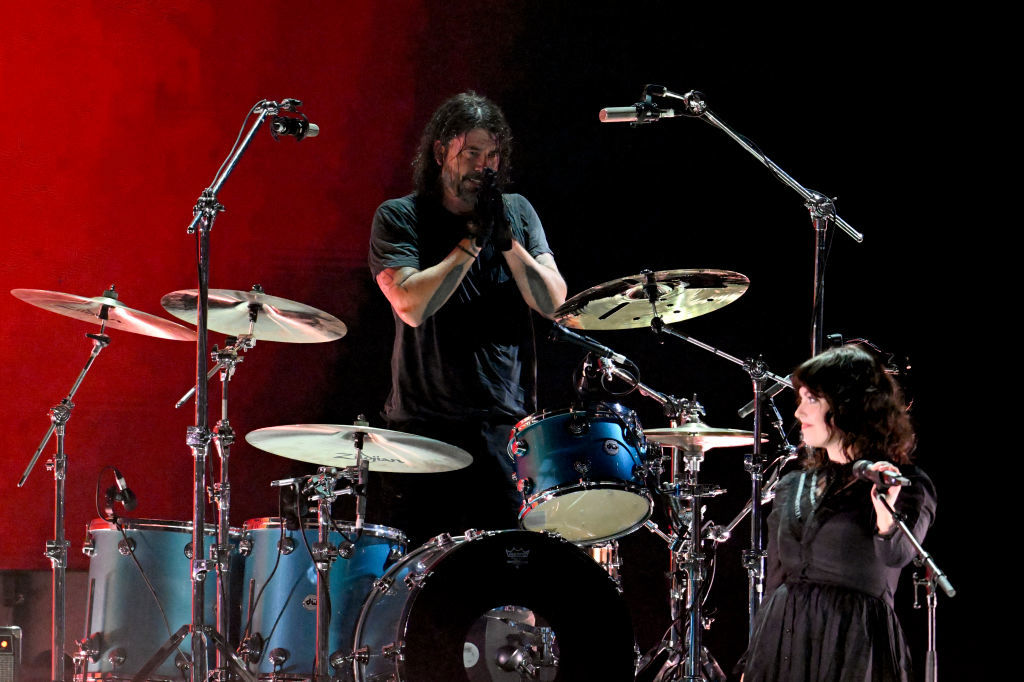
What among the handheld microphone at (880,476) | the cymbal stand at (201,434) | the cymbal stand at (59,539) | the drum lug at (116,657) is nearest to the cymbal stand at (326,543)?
the cymbal stand at (201,434)

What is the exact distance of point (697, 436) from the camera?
3.83 meters

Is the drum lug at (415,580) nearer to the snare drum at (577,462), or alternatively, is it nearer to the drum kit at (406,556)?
the drum kit at (406,556)

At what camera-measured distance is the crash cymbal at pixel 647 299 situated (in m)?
3.52

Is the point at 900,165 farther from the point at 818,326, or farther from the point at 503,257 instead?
the point at 503,257

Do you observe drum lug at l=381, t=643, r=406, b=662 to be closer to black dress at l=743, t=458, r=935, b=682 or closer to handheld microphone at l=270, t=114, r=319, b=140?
black dress at l=743, t=458, r=935, b=682

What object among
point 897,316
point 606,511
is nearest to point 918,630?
point 897,316

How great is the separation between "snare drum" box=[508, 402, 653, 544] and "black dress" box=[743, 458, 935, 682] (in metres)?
0.71

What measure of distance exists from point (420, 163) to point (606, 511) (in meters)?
1.47

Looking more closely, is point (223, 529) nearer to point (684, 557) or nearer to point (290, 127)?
point (290, 127)

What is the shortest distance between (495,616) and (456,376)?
85cm

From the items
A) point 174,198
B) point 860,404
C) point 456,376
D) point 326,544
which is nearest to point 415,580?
point 326,544

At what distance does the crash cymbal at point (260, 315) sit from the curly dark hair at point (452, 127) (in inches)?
24.0

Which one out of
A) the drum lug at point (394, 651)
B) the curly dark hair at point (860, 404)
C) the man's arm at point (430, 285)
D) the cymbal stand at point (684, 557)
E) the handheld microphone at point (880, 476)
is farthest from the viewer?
the cymbal stand at point (684, 557)

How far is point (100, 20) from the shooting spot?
15.6 feet
